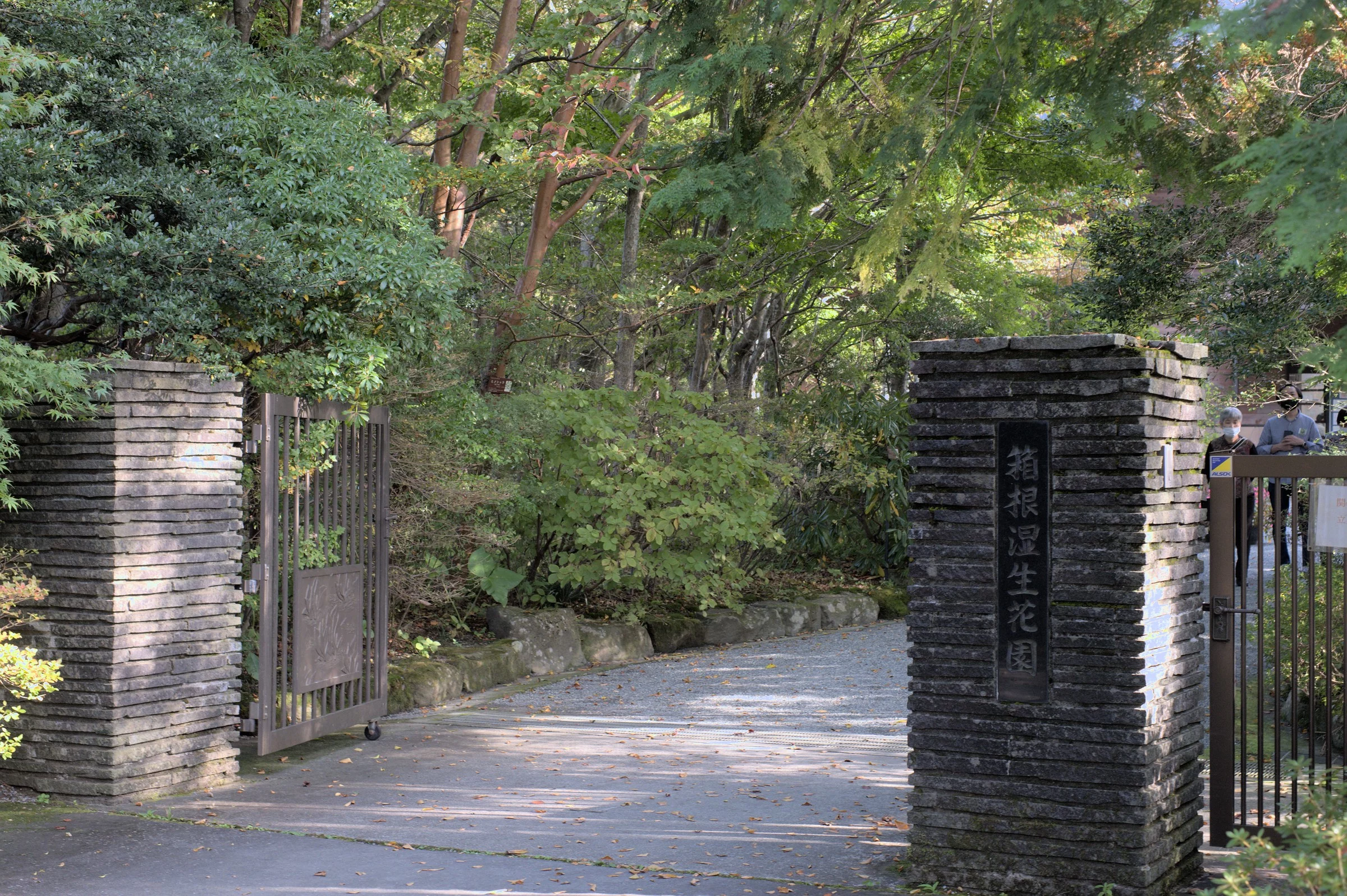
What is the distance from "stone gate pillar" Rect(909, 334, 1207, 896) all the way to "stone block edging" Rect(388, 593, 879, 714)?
4.96m

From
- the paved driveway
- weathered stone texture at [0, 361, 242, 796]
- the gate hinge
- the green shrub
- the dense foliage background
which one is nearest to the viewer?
the paved driveway

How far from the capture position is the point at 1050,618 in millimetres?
4863

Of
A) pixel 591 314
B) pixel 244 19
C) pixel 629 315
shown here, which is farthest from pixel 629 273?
pixel 244 19

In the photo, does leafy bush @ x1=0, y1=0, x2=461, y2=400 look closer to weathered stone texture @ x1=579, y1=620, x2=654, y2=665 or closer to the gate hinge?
the gate hinge

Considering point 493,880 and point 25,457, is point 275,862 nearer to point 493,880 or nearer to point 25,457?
point 493,880

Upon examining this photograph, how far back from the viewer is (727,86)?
25.2 feet

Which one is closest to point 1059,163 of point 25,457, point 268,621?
point 268,621

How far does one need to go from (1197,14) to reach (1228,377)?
5.73m

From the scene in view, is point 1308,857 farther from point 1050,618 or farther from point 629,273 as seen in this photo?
point 629,273

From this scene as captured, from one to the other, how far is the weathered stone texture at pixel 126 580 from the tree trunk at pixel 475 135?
4.98 meters

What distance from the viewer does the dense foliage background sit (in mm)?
6555

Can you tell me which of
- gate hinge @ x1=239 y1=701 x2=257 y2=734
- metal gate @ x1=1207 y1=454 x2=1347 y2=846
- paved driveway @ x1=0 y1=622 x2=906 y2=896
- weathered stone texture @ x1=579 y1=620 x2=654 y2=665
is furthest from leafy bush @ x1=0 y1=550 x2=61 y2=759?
weathered stone texture @ x1=579 y1=620 x2=654 y2=665

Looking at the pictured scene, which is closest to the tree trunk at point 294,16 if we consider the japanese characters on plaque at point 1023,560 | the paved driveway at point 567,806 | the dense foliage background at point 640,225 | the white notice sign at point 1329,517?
the dense foliage background at point 640,225

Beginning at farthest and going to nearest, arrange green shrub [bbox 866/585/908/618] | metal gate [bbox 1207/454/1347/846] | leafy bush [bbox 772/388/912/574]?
1. leafy bush [bbox 772/388/912/574]
2. green shrub [bbox 866/585/908/618]
3. metal gate [bbox 1207/454/1347/846]
